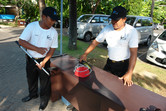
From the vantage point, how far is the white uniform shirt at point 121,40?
6.33 feet

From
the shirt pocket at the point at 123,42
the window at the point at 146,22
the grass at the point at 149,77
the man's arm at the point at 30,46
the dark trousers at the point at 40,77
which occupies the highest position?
the window at the point at 146,22

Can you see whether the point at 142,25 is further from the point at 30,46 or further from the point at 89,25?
the point at 30,46

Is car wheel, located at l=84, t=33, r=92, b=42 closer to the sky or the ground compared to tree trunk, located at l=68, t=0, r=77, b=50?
closer to the ground

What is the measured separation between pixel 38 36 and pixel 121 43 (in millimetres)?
1353

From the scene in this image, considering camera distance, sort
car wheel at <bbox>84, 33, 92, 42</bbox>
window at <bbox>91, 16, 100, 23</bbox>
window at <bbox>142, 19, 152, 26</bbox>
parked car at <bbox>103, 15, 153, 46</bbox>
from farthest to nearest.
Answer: window at <bbox>91, 16, 100, 23</bbox> < car wheel at <bbox>84, 33, 92, 42</bbox> < window at <bbox>142, 19, 152, 26</bbox> < parked car at <bbox>103, 15, 153, 46</bbox>

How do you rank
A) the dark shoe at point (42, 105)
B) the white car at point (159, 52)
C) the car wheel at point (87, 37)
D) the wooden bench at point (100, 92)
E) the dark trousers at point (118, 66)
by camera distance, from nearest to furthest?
1. the wooden bench at point (100, 92)
2. the dark trousers at point (118, 66)
3. the dark shoe at point (42, 105)
4. the white car at point (159, 52)
5. the car wheel at point (87, 37)

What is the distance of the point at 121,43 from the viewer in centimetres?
203

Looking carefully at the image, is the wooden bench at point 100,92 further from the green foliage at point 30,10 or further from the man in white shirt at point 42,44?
the green foliage at point 30,10

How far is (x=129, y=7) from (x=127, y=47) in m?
17.6

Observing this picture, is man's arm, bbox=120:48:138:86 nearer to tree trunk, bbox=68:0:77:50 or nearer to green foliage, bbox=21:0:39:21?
tree trunk, bbox=68:0:77:50

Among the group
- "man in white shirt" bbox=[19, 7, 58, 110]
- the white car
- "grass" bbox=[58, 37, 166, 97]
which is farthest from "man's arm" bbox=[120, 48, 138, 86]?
the white car

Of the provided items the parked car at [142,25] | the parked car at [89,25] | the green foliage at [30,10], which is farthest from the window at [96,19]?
the green foliage at [30,10]

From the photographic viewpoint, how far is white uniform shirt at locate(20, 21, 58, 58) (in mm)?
2074

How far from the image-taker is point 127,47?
6.78 ft
